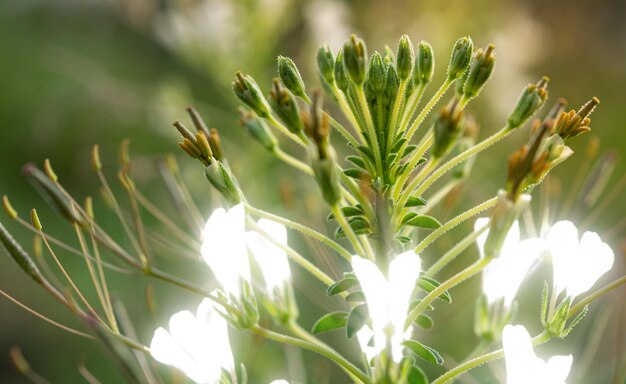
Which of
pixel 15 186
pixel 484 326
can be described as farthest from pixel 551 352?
pixel 15 186

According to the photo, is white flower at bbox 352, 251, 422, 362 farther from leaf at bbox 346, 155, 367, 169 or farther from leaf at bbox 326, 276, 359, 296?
leaf at bbox 346, 155, 367, 169

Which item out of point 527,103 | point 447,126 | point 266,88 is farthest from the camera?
point 266,88

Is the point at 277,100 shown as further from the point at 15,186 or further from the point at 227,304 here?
the point at 15,186

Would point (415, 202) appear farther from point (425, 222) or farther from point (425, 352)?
point (425, 352)

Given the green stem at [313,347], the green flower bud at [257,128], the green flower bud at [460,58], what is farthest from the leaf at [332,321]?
the green flower bud at [460,58]

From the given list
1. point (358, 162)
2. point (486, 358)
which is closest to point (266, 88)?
point (358, 162)

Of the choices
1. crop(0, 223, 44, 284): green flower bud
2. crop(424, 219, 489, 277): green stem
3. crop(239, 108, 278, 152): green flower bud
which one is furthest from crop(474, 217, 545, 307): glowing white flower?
crop(0, 223, 44, 284): green flower bud

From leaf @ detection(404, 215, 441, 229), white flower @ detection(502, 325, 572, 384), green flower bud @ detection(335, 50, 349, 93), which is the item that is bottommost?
white flower @ detection(502, 325, 572, 384)
